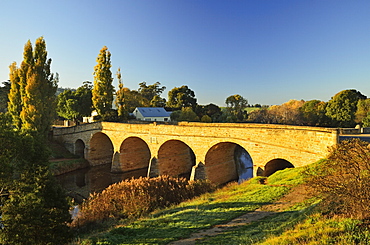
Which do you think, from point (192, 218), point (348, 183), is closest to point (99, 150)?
point (192, 218)

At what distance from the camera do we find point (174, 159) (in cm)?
2500

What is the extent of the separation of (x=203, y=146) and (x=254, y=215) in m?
11.5

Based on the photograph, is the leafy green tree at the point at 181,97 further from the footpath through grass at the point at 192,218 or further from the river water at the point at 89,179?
the footpath through grass at the point at 192,218

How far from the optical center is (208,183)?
1666 centimetres

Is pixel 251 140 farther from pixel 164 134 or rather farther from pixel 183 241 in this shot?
pixel 183 241

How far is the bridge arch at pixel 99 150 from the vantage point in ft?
104

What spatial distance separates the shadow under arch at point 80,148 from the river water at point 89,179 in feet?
13.2

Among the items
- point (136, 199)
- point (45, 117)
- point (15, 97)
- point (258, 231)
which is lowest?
point (136, 199)

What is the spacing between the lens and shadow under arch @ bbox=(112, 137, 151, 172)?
27.9 meters

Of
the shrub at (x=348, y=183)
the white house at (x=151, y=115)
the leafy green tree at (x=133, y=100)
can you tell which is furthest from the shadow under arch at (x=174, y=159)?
the leafy green tree at (x=133, y=100)

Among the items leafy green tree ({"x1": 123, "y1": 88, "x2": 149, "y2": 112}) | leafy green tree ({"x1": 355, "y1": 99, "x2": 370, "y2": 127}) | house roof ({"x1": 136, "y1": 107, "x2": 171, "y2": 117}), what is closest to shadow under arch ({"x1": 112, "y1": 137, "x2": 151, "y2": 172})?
house roof ({"x1": 136, "y1": 107, "x2": 171, "y2": 117})

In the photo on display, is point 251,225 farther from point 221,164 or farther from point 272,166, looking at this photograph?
point 221,164

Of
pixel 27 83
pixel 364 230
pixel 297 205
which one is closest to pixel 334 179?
pixel 364 230

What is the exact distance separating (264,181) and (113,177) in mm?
18483
